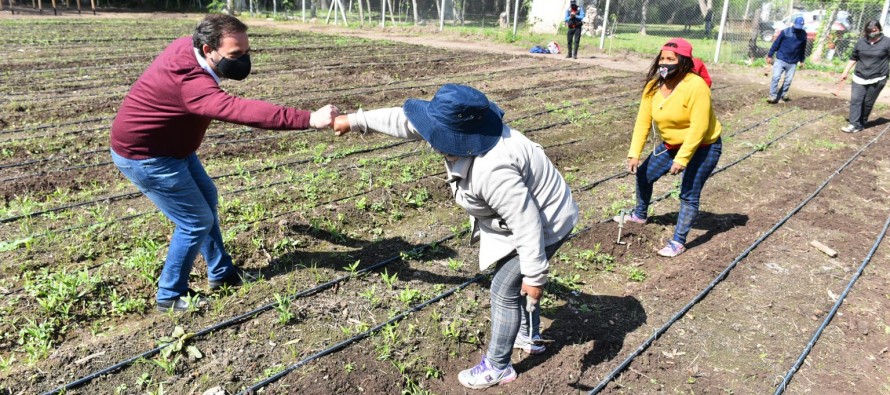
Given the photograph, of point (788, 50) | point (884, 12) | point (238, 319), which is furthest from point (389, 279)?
point (884, 12)

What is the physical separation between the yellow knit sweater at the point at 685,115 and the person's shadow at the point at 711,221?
3.83 ft

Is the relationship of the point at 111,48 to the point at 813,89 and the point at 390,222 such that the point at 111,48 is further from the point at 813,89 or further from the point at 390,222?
the point at 813,89

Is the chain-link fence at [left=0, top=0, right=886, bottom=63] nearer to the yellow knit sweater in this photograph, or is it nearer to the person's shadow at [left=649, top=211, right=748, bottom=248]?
the person's shadow at [left=649, top=211, right=748, bottom=248]

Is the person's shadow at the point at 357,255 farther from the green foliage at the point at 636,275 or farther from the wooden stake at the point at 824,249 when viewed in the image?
the wooden stake at the point at 824,249

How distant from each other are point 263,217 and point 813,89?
12.9m

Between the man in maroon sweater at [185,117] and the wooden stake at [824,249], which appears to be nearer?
the man in maroon sweater at [185,117]

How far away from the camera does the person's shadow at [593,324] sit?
3.28m

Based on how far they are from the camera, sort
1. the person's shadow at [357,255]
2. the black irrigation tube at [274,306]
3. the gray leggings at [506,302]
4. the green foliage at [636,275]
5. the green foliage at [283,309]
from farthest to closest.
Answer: the green foliage at [636,275] < the person's shadow at [357,255] < the green foliage at [283,309] < the black irrigation tube at [274,306] < the gray leggings at [506,302]

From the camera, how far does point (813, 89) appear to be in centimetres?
1283

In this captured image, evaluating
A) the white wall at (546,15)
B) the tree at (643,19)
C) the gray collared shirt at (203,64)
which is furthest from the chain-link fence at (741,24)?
the gray collared shirt at (203,64)

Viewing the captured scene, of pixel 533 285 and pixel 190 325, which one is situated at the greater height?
pixel 533 285

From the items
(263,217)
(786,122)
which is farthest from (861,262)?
(786,122)

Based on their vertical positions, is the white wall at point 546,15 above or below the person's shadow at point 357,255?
above

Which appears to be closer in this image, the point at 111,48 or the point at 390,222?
the point at 390,222
